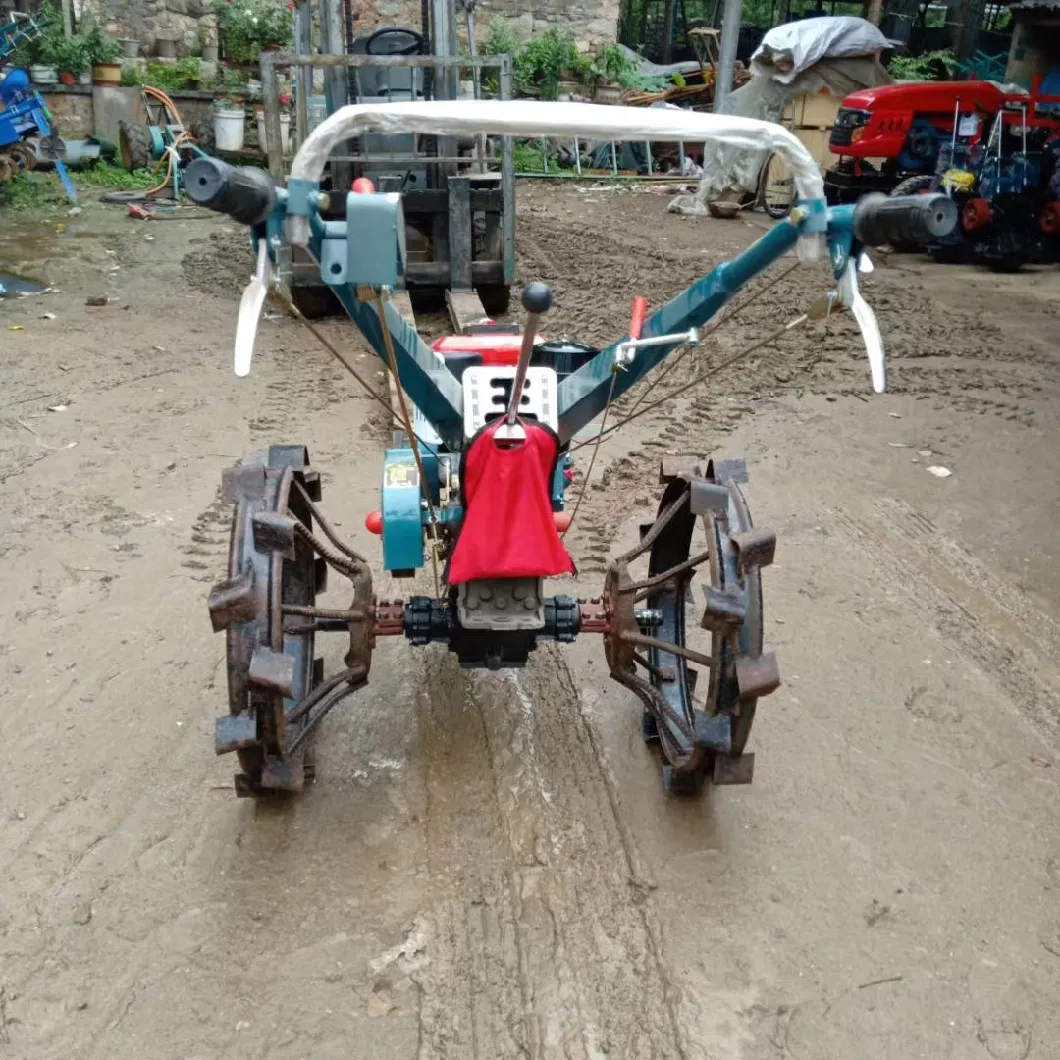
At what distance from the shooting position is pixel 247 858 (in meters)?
2.63

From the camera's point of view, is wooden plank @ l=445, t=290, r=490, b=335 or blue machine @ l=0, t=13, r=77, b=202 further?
blue machine @ l=0, t=13, r=77, b=202

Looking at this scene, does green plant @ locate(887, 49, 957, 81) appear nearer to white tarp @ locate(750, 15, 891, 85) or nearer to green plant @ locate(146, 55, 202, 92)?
white tarp @ locate(750, 15, 891, 85)

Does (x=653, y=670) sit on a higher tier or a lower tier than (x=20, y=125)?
lower

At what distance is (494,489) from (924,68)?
16623 millimetres

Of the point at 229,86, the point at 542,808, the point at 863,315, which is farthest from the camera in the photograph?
the point at 229,86

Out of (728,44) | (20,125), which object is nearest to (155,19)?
(20,125)

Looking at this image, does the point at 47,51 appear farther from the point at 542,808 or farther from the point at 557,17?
the point at 542,808

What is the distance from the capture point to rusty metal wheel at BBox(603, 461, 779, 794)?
244 centimetres

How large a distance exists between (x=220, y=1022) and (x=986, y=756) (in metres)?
2.28

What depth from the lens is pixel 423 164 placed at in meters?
7.00

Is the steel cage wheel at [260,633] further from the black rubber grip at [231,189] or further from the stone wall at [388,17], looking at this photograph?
the stone wall at [388,17]

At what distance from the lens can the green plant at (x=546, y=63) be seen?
15406 mm

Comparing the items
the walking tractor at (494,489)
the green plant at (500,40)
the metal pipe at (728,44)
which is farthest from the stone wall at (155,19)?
the walking tractor at (494,489)

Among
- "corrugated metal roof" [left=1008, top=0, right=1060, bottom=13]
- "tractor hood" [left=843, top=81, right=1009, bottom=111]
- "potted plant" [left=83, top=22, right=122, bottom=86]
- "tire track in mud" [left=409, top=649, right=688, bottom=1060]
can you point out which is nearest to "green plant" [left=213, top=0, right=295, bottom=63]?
"potted plant" [left=83, top=22, right=122, bottom=86]
